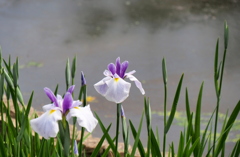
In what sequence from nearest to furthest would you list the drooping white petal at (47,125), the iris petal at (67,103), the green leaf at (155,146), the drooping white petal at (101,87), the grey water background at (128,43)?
the drooping white petal at (47,125), the iris petal at (67,103), the drooping white petal at (101,87), the green leaf at (155,146), the grey water background at (128,43)

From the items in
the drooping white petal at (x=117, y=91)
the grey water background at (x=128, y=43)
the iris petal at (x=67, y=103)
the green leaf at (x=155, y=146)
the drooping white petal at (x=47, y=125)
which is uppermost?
the grey water background at (x=128, y=43)

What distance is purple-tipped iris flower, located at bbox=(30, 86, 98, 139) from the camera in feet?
4.89

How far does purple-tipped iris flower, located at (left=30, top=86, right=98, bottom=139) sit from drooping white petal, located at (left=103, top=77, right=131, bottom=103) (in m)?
0.13

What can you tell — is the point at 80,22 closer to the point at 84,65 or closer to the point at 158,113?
→ the point at 84,65

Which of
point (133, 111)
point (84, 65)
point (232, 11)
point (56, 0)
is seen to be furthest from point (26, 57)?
point (232, 11)

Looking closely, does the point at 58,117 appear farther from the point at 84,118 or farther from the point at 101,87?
the point at 101,87

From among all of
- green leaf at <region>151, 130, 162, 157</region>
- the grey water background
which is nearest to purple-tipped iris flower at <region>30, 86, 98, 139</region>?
green leaf at <region>151, 130, 162, 157</region>

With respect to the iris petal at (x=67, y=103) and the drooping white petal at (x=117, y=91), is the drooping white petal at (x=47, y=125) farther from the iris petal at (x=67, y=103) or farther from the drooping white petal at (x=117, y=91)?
the drooping white petal at (x=117, y=91)

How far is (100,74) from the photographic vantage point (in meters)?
5.81

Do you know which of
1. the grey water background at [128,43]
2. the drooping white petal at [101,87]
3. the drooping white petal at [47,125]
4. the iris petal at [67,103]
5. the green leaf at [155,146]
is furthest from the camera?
the grey water background at [128,43]

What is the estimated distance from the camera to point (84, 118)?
153cm

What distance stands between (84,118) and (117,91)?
0.20 m

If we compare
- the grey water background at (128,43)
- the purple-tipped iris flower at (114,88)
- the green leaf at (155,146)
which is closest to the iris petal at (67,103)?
the purple-tipped iris flower at (114,88)

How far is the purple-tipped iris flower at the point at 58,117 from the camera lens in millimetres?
1490
